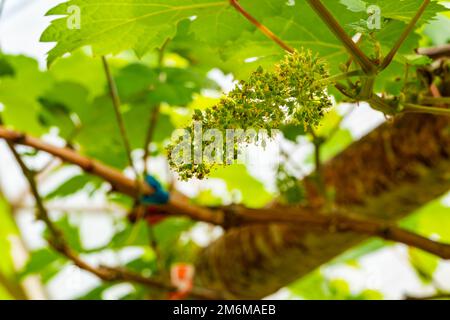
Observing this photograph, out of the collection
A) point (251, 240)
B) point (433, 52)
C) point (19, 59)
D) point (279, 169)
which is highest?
point (19, 59)

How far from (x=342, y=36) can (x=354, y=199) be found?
2.29 feet

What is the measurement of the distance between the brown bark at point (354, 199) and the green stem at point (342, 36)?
508mm

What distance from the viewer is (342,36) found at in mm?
543

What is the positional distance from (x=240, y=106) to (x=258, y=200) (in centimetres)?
138

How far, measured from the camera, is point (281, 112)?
0.50m

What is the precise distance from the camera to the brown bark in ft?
3.53

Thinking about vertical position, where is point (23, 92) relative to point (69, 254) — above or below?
above

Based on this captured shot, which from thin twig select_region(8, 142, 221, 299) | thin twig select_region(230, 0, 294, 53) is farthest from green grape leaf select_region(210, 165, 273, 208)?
thin twig select_region(230, 0, 294, 53)

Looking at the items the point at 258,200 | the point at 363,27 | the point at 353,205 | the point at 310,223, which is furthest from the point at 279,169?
the point at 258,200

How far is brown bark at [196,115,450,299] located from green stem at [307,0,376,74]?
0.51 m

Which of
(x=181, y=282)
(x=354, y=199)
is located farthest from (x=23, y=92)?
(x=354, y=199)

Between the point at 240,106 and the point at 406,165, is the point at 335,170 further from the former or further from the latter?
the point at 240,106

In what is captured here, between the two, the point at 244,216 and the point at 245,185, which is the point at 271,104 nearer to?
the point at 244,216

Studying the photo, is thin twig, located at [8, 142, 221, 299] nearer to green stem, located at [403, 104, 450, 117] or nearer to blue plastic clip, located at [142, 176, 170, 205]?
blue plastic clip, located at [142, 176, 170, 205]
